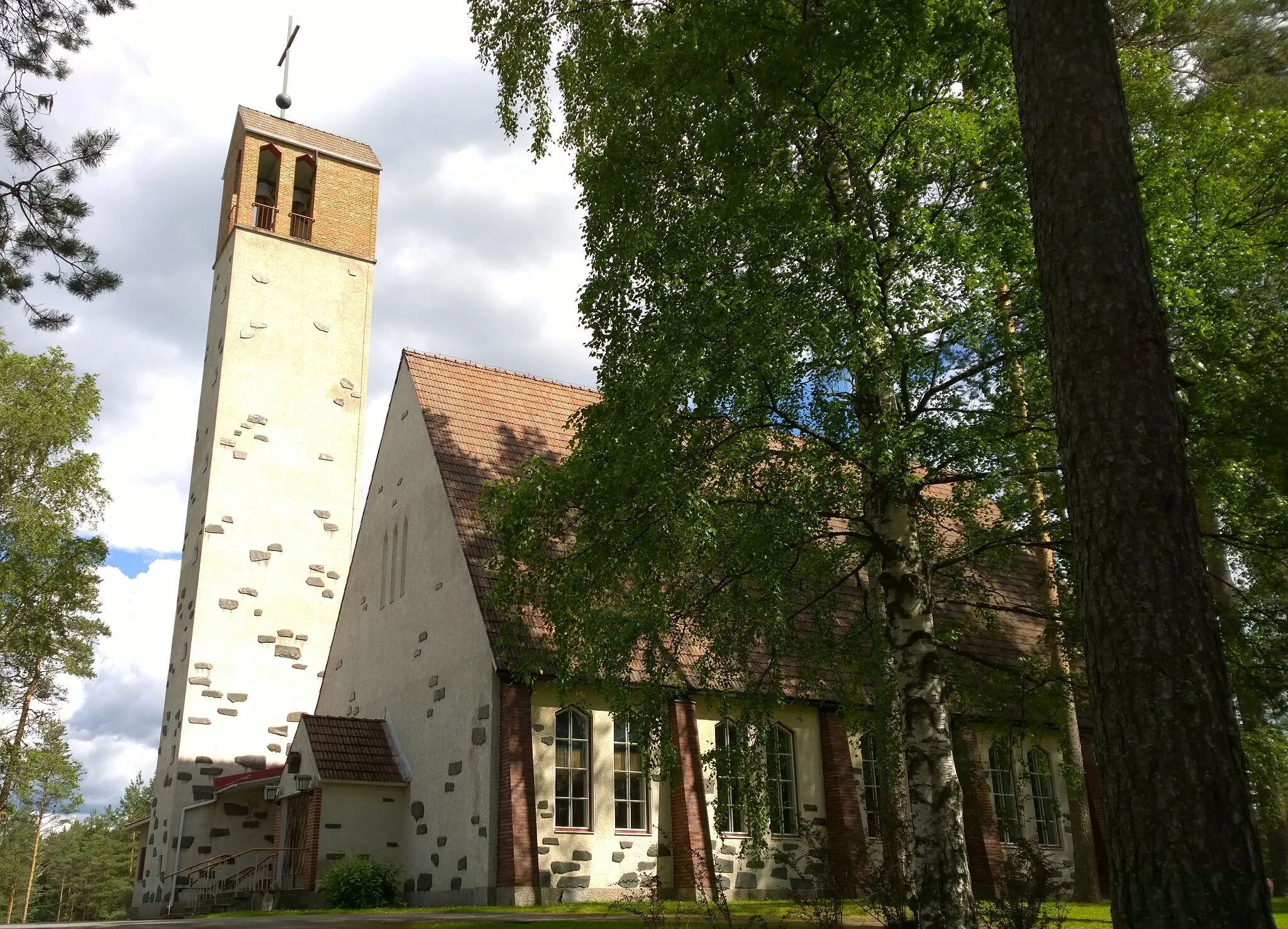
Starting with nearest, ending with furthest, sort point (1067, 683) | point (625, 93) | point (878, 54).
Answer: point (878, 54), point (625, 93), point (1067, 683)

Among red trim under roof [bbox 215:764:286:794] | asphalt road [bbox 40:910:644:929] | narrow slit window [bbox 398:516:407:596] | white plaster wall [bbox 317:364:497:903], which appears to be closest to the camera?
asphalt road [bbox 40:910:644:929]

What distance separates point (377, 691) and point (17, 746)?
11.9m

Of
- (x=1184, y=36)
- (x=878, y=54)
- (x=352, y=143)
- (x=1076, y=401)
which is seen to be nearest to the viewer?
(x=1076, y=401)

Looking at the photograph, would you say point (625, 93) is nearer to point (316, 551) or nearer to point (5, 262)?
point (5, 262)

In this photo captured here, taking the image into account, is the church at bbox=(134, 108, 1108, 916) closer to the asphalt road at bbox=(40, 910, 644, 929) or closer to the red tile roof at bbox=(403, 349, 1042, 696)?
the red tile roof at bbox=(403, 349, 1042, 696)

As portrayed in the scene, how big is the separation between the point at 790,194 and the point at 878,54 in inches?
69.2

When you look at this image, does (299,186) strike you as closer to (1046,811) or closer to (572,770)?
(572,770)

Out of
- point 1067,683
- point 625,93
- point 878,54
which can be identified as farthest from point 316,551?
point 878,54

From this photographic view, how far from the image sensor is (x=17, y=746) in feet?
88.6

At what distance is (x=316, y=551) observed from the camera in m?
24.6

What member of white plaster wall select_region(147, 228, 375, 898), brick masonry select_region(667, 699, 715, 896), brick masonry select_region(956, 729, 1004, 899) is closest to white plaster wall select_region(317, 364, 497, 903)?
white plaster wall select_region(147, 228, 375, 898)

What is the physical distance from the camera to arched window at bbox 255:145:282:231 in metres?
26.7

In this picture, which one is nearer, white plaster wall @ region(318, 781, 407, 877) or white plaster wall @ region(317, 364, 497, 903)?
white plaster wall @ region(317, 364, 497, 903)

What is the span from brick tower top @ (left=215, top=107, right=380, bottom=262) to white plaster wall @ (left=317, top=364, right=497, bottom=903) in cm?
708
